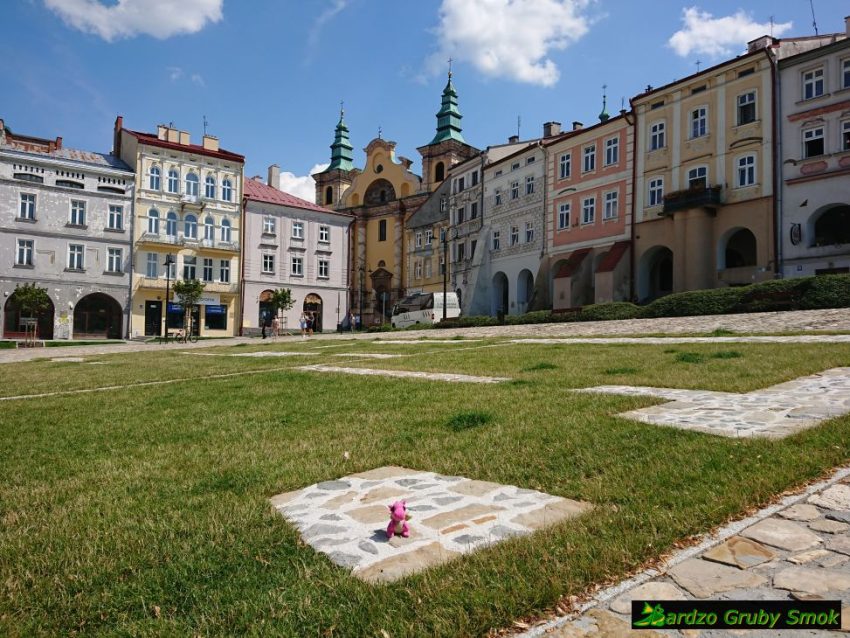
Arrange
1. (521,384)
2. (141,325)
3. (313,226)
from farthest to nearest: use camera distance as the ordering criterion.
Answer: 1. (313,226)
2. (141,325)
3. (521,384)

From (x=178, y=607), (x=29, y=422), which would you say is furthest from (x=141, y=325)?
(x=178, y=607)

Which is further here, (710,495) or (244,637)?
(710,495)

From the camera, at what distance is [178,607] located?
2.63 metres

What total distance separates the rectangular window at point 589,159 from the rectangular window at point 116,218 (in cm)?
3392

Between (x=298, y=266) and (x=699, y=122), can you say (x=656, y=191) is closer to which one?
(x=699, y=122)

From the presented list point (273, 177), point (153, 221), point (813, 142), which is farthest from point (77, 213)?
point (813, 142)

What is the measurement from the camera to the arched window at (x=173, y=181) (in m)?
48.0

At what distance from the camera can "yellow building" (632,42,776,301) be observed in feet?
97.7

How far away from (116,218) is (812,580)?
50820mm

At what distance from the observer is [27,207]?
42.6 m

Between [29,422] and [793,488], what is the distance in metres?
7.89

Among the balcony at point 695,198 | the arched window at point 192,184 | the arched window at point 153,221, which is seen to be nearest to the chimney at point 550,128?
the balcony at point 695,198

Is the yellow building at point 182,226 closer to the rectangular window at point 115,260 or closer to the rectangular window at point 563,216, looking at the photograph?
the rectangular window at point 115,260

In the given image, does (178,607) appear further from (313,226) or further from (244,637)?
(313,226)
